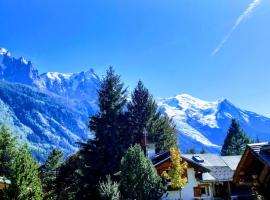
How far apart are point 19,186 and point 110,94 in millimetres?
37359

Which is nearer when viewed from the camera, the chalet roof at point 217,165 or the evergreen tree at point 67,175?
the chalet roof at point 217,165

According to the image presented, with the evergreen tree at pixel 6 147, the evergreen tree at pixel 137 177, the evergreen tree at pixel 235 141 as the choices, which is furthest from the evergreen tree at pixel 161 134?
the evergreen tree at pixel 235 141

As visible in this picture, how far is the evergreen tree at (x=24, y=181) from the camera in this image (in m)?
31.7

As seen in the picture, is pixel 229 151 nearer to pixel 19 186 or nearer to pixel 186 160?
pixel 186 160

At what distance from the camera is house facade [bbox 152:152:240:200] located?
52.6 metres

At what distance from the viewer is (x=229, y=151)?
126 meters

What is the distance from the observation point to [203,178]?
54312 millimetres

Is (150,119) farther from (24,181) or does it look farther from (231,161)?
(24,181)

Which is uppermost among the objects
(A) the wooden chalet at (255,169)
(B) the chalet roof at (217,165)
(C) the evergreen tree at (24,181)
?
(B) the chalet roof at (217,165)

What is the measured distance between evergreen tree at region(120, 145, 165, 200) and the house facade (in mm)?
10662

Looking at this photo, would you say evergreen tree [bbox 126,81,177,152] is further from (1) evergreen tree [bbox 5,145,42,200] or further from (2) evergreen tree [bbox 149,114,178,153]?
(1) evergreen tree [bbox 5,145,42,200]

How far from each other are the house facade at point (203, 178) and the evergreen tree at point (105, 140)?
25.9 feet

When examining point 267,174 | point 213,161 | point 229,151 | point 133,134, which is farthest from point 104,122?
point 229,151

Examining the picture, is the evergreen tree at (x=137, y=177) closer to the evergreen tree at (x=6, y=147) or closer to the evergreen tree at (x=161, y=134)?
the evergreen tree at (x=6, y=147)
